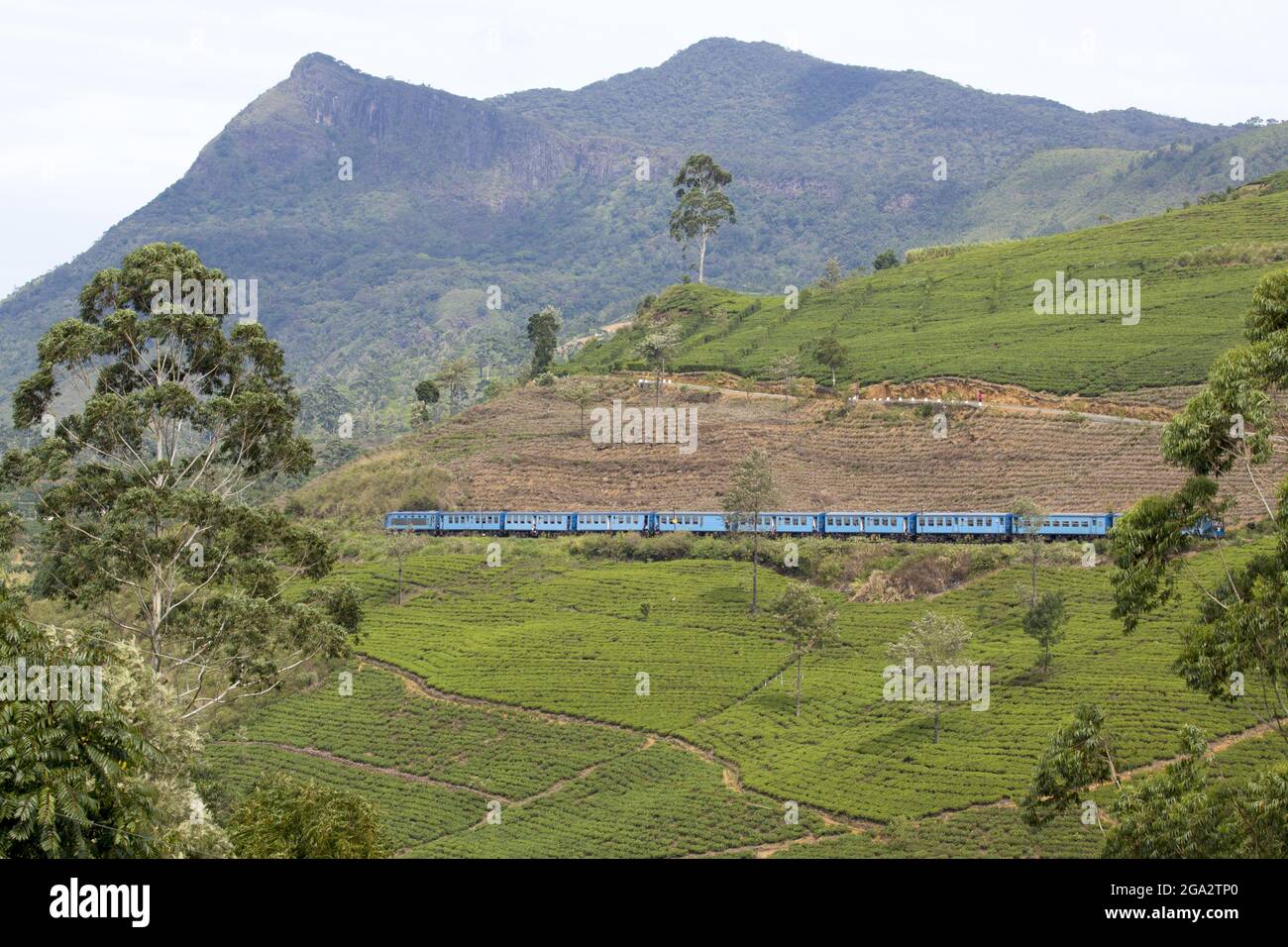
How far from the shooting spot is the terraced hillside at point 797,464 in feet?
209

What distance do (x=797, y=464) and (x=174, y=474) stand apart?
153 feet

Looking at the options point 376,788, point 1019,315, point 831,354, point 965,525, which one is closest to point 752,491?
Answer: point 965,525

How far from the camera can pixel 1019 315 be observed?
84.8 meters

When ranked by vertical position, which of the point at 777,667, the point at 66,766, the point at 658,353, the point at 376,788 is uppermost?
the point at 658,353

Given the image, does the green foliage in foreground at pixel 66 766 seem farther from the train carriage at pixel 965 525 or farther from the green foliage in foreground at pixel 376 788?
the train carriage at pixel 965 525

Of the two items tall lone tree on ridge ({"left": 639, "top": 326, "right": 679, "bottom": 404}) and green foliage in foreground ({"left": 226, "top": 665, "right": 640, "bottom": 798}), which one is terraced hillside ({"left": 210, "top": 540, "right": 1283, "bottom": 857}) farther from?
tall lone tree on ridge ({"left": 639, "top": 326, "right": 679, "bottom": 404})

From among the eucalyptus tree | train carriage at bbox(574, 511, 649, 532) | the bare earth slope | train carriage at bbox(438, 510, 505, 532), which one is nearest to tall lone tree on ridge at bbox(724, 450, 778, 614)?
train carriage at bbox(574, 511, 649, 532)

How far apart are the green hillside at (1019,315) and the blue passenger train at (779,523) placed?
16.9m

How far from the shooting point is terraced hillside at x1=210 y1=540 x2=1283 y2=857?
34.2m

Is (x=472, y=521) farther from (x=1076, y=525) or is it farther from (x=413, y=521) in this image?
(x=1076, y=525)

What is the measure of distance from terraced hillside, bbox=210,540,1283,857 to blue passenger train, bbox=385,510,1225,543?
535cm

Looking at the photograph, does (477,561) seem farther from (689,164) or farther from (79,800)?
(689,164)

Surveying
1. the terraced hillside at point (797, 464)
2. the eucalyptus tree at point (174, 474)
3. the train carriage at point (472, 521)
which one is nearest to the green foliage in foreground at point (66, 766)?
the eucalyptus tree at point (174, 474)
